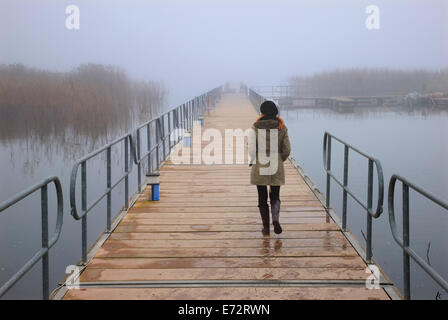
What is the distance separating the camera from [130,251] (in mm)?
5523

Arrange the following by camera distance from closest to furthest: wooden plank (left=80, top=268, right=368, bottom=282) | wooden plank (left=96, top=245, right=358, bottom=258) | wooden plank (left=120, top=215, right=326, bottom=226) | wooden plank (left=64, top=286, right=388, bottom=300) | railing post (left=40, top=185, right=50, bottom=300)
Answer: railing post (left=40, top=185, right=50, bottom=300)
wooden plank (left=64, top=286, right=388, bottom=300)
wooden plank (left=80, top=268, right=368, bottom=282)
wooden plank (left=96, top=245, right=358, bottom=258)
wooden plank (left=120, top=215, right=326, bottom=226)

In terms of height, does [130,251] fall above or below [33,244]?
above

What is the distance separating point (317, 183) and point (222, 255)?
1097cm

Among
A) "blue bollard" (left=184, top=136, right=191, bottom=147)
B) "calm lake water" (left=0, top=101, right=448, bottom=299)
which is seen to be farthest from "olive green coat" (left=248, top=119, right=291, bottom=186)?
"blue bollard" (left=184, top=136, right=191, bottom=147)

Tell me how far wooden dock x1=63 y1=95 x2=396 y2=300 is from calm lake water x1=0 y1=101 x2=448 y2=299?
2.76m

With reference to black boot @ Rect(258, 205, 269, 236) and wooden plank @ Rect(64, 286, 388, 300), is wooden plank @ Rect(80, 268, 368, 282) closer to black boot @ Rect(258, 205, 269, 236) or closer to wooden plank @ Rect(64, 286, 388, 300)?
wooden plank @ Rect(64, 286, 388, 300)

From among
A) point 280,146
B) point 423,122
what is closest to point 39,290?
point 280,146

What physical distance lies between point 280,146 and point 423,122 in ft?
107

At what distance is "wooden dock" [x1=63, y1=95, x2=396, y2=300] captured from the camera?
449cm

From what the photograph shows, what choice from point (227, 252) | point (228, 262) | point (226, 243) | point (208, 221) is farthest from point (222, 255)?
point (208, 221)

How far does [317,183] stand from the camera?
1608 centimetres

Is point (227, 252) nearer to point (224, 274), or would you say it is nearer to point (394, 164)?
point (224, 274)
